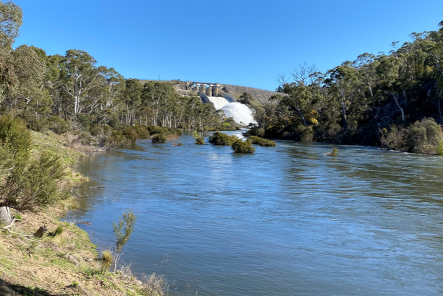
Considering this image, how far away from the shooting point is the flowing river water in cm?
725

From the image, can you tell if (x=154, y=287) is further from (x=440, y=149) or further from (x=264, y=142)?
(x=264, y=142)

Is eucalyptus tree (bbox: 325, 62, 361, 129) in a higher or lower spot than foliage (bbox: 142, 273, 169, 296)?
higher

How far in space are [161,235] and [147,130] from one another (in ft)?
162

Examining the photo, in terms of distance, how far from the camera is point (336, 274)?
7562 mm

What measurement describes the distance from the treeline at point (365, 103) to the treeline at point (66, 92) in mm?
24248

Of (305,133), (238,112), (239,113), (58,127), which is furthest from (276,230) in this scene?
(238,112)

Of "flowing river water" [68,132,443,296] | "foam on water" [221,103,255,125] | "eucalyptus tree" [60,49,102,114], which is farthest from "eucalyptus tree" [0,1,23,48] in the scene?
"foam on water" [221,103,255,125]

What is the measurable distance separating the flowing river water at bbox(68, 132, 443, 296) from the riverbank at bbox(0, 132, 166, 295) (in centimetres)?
71

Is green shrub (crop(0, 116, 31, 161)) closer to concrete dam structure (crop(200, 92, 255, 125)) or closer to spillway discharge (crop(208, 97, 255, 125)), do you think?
concrete dam structure (crop(200, 92, 255, 125))

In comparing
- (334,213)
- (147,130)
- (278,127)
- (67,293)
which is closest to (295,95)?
(278,127)

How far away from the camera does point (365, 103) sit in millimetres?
57656

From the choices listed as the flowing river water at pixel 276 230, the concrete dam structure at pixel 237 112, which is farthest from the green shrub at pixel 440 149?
the concrete dam structure at pixel 237 112

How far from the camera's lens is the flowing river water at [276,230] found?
7.25m

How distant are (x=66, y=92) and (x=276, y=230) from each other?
42732 mm
